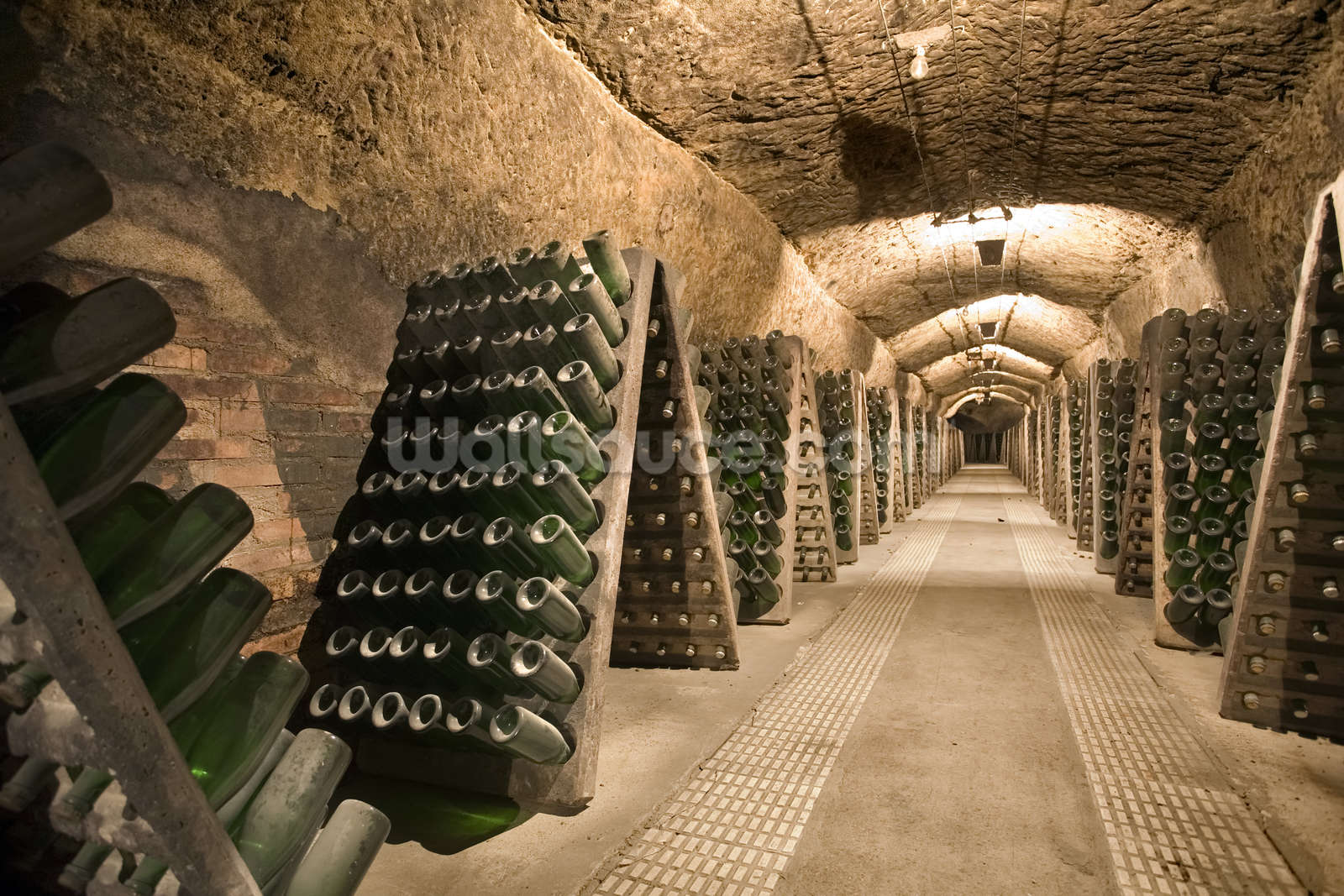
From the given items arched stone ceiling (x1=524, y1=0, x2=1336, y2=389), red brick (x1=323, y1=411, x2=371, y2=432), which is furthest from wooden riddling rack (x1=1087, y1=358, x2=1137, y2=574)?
red brick (x1=323, y1=411, x2=371, y2=432)

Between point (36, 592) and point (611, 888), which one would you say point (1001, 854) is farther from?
point (36, 592)

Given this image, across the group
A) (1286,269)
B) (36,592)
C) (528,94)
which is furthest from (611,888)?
(1286,269)

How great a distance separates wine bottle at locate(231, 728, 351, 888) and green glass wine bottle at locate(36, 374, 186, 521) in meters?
0.59

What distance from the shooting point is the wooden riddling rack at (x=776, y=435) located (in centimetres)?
409

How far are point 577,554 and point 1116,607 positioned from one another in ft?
13.0

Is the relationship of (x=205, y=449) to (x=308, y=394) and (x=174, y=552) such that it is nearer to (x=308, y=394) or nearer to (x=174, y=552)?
(x=308, y=394)

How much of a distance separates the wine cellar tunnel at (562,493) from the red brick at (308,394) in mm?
20

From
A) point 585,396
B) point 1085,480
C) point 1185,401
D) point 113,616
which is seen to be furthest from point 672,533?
point 1085,480

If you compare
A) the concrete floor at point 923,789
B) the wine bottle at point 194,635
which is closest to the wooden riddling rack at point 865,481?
the concrete floor at point 923,789

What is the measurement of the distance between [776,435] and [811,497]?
37.5 inches

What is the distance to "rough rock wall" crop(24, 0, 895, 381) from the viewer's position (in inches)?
75.7

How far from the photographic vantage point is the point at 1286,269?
4367 mm

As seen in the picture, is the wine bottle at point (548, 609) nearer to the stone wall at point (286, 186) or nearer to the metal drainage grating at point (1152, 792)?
the stone wall at point (286, 186)

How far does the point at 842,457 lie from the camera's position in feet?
20.8
